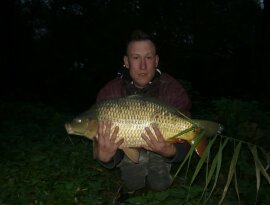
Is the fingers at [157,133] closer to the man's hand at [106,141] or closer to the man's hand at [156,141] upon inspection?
the man's hand at [156,141]

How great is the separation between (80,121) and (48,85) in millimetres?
11483

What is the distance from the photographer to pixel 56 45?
50.3ft

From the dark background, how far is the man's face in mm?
8689

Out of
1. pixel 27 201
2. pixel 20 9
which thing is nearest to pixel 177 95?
pixel 27 201

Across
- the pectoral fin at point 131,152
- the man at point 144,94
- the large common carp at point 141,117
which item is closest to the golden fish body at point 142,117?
the large common carp at point 141,117

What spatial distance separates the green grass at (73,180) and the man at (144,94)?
0.21 metres

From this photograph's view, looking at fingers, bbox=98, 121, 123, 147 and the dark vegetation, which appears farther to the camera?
the dark vegetation

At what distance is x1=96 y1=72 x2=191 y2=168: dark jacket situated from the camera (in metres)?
3.98

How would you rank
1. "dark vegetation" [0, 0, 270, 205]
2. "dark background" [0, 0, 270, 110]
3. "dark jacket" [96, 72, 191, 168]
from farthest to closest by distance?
"dark background" [0, 0, 270, 110], "dark vegetation" [0, 0, 270, 205], "dark jacket" [96, 72, 191, 168]

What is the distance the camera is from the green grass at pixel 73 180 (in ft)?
13.3

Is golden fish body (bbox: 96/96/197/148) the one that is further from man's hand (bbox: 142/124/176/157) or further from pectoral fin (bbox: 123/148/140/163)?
pectoral fin (bbox: 123/148/140/163)

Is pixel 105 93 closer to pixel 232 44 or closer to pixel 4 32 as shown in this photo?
pixel 4 32

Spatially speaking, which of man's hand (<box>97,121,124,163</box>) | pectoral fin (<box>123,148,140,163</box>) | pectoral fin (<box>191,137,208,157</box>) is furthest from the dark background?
pectoral fin (<box>191,137,208,157</box>)

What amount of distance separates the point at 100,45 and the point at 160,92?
35.2 ft
